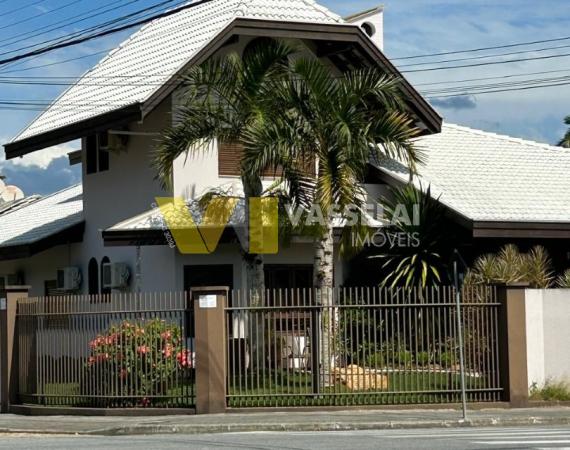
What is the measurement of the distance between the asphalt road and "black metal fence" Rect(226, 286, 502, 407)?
229 cm

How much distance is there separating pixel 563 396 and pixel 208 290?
680cm

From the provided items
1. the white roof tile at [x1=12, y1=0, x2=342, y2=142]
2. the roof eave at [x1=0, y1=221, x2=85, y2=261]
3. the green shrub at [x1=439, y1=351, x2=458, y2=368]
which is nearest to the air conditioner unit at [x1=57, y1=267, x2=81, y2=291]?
the roof eave at [x1=0, y1=221, x2=85, y2=261]

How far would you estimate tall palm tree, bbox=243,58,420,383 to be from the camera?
19.8m

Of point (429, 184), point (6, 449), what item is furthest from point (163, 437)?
point (429, 184)

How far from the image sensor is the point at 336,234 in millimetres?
23391

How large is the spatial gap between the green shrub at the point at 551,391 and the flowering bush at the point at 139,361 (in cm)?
634

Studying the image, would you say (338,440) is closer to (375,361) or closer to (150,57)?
(375,361)

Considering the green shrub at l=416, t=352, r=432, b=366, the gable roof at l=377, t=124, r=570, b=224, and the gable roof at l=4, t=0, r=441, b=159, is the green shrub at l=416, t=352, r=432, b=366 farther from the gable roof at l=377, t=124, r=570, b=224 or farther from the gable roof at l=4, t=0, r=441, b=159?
the gable roof at l=4, t=0, r=441, b=159

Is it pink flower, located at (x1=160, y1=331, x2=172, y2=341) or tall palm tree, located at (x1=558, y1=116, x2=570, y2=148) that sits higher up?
tall palm tree, located at (x1=558, y1=116, x2=570, y2=148)

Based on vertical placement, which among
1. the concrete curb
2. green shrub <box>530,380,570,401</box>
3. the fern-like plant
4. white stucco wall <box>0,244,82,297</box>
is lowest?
the concrete curb

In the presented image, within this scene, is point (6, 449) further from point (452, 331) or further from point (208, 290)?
point (452, 331)

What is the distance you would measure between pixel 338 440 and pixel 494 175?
1389 cm

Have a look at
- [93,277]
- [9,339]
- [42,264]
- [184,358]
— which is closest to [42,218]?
[42,264]

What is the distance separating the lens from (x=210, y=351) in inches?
743
